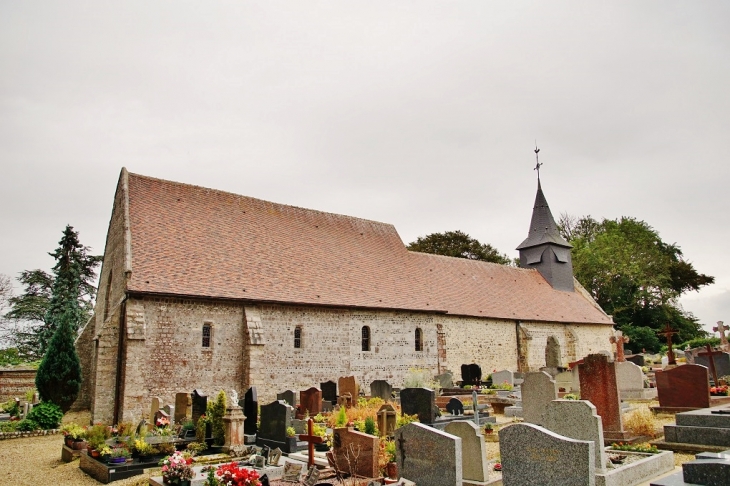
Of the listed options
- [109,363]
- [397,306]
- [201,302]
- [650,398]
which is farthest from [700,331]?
[109,363]

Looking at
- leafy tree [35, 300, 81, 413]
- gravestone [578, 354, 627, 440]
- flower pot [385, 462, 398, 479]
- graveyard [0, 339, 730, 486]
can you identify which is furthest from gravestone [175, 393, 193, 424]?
gravestone [578, 354, 627, 440]

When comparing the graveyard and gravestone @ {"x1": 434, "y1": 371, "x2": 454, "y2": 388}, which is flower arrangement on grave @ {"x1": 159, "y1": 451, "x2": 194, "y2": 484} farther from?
gravestone @ {"x1": 434, "y1": 371, "x2": 454, "y2": 388}

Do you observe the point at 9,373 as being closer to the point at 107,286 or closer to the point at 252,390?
the point at 107,286

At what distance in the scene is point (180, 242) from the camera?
1870 centimetres

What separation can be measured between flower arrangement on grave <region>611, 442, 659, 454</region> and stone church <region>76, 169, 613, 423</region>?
1134cm

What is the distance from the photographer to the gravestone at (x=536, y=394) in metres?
12.2

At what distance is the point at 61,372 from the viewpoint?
1694 cm

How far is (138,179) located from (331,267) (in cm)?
837

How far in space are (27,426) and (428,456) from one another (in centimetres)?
1393

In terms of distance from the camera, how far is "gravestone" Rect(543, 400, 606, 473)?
7.46 m

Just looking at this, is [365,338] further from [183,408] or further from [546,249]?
[546,249]

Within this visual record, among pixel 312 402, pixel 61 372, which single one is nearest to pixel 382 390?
pixel 312 402

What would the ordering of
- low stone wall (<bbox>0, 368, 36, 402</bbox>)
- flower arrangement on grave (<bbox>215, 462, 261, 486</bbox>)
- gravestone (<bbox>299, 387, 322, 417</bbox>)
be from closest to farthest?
flower arrangement on grave (<bbox>215, 462, 261, 486</bbox>) → gravestone (<bbox>299, 387, 322, 417</bbox>) → low stone wall (<bbox>0, 368, 36, 402</bbox>)

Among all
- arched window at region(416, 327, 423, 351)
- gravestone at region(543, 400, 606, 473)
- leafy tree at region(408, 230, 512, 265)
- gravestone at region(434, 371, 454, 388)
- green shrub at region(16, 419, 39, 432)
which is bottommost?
green shrub at region(16, 419, 39, 432)
